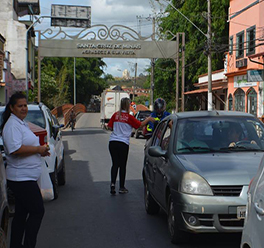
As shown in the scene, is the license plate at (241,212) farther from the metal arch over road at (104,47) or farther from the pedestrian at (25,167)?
the metal arch over road at (104,47)

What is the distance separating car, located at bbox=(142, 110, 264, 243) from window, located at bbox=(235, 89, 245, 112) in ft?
78.8

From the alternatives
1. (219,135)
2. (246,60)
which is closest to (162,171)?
(219,135)

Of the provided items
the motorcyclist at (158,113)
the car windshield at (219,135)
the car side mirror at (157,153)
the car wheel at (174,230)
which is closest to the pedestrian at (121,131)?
the motorcyclist at (158,113)

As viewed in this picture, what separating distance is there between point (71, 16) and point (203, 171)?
36.6 metres

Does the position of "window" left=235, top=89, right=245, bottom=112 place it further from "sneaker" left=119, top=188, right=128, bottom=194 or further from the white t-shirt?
the white t-shirt

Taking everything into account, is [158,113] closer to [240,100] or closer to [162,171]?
[162,171]

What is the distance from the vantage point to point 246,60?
29516 millimetres

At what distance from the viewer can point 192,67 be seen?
157 feet

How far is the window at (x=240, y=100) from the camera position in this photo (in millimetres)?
30844

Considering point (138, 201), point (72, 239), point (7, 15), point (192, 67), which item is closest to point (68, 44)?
point (7, 15)

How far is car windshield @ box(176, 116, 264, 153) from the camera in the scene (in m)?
6.62

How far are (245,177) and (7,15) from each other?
41.8 metres

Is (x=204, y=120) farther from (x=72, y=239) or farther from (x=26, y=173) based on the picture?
(x=26, y=173)

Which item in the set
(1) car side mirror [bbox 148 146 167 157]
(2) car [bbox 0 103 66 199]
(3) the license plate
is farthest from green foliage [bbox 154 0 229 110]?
(3) the license plate
